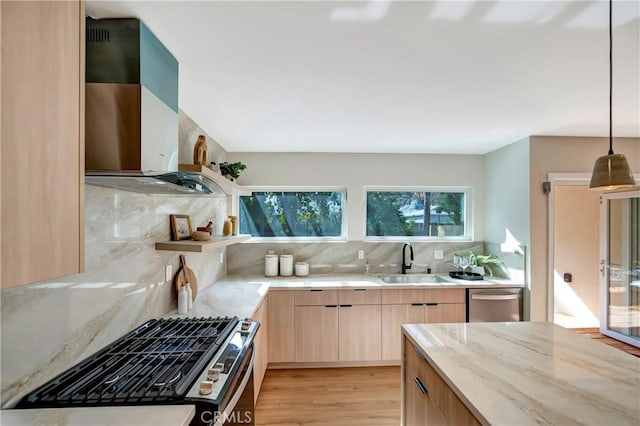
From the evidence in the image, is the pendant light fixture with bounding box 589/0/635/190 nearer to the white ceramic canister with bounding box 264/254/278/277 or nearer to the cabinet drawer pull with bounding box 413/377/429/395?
the cabinet drawer pull with bounding box 413/377/429/395

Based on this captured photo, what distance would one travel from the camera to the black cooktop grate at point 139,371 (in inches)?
41.7

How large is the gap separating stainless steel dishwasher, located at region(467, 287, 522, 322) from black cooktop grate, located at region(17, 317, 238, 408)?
2.57 m

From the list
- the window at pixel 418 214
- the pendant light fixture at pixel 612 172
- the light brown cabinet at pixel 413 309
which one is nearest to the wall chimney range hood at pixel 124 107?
the pendant light fixture at pixel 612 172

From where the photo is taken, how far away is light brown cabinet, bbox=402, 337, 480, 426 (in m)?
1.19

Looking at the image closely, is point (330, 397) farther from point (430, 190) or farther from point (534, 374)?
point (430, 190)

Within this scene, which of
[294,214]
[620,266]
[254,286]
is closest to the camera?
[254,286]

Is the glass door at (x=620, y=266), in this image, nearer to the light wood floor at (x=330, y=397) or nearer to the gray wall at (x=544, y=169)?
the gray wall at (x=544, y=169)

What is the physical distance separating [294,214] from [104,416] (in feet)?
9.89

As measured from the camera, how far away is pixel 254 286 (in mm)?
3029

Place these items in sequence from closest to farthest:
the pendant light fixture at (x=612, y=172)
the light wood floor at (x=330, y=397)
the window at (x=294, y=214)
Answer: the pendant light fixture at (x=612, y=172)
the light wood floor at (x=330, y=397)
the window at (x=294, y=214)

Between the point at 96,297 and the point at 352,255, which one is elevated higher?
the point at 96,297

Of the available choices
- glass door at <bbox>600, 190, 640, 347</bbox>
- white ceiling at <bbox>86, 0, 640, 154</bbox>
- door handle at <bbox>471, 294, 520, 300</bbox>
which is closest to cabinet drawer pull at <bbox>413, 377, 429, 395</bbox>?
white ceiling at <bbox>86, 0, 640, 154</bbox>

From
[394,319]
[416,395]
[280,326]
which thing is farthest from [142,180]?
[394,319]

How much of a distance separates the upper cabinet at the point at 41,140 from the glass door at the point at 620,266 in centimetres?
488
